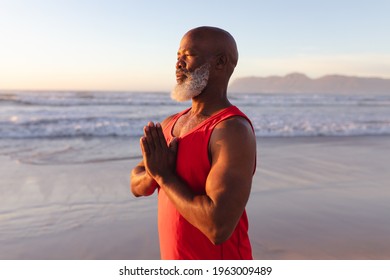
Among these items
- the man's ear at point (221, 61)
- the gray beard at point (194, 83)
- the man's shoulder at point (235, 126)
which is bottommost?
the man's shoulder at point (235, 126)

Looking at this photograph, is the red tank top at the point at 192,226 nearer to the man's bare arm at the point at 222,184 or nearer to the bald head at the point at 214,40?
the man's bare arm at the point at 222,184

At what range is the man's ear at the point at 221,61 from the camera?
1.53m

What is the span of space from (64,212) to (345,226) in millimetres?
3490

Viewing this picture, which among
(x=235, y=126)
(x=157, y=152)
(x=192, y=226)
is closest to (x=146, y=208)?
(x=192, y=226)

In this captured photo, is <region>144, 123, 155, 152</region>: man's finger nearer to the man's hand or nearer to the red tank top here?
the man's hand

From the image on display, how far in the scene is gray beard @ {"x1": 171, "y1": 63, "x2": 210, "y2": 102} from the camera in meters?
1.54

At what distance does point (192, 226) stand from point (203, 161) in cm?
27

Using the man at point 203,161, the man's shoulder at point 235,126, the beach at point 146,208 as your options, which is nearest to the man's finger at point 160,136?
the man at point 203,161

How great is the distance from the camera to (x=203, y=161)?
144 centimetres

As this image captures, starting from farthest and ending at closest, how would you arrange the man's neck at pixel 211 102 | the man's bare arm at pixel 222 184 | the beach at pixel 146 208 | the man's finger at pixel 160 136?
the beach at pixel 146 208 → the man's neck at pixel 211 102 → the man's finger at pixel 160 136 → the man's bare arm at pixel 222 184

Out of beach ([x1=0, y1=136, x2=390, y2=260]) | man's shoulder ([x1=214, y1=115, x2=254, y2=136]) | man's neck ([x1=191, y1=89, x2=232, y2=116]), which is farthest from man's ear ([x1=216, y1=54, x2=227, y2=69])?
beach ([x1=0, y1=136, x2=390, y2=260])

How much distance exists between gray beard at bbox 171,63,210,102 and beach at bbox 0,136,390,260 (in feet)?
9.35

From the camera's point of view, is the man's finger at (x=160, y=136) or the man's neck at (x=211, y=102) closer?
the man's finger at (x=160, y=136)

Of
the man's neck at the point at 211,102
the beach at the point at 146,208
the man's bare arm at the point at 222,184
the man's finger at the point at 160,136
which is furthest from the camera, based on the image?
the beach at the point at 146,208
